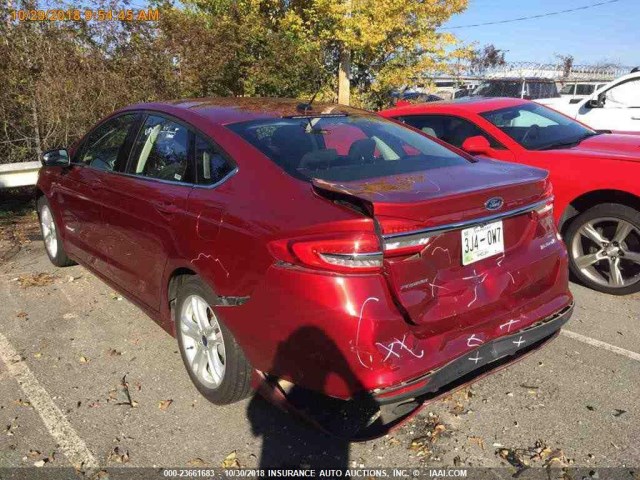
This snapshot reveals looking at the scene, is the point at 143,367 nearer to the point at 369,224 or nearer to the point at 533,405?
the point at 369,224

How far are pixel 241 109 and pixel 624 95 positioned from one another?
7.37 m

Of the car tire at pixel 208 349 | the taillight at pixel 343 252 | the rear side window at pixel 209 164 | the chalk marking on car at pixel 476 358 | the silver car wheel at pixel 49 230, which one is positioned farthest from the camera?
the silver car wheel at pixel 49 230

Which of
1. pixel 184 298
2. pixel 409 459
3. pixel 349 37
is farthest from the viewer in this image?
pixel 349 37

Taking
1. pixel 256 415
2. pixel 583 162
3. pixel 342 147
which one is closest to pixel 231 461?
pixel 256 415

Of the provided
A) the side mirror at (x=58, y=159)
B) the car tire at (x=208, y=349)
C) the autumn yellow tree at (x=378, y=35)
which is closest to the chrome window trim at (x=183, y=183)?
the car tire at (x=208, y=349)

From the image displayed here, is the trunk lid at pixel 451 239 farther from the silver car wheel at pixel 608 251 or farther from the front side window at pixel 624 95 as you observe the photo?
the front side window at pixel 624 95

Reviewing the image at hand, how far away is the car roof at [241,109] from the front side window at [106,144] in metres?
0.19

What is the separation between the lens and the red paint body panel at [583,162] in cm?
425

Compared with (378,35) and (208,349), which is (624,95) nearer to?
(378,35)

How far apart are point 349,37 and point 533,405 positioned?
10.8 meters

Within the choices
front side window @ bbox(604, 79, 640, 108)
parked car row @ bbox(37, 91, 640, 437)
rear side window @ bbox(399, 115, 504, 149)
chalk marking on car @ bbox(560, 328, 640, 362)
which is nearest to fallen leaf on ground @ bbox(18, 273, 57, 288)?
parked car row @ bbox(37, 91, 640, 437)

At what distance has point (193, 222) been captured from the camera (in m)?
2.82

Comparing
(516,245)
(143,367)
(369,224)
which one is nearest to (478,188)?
(516,245)

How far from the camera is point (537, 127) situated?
5.33 meters
